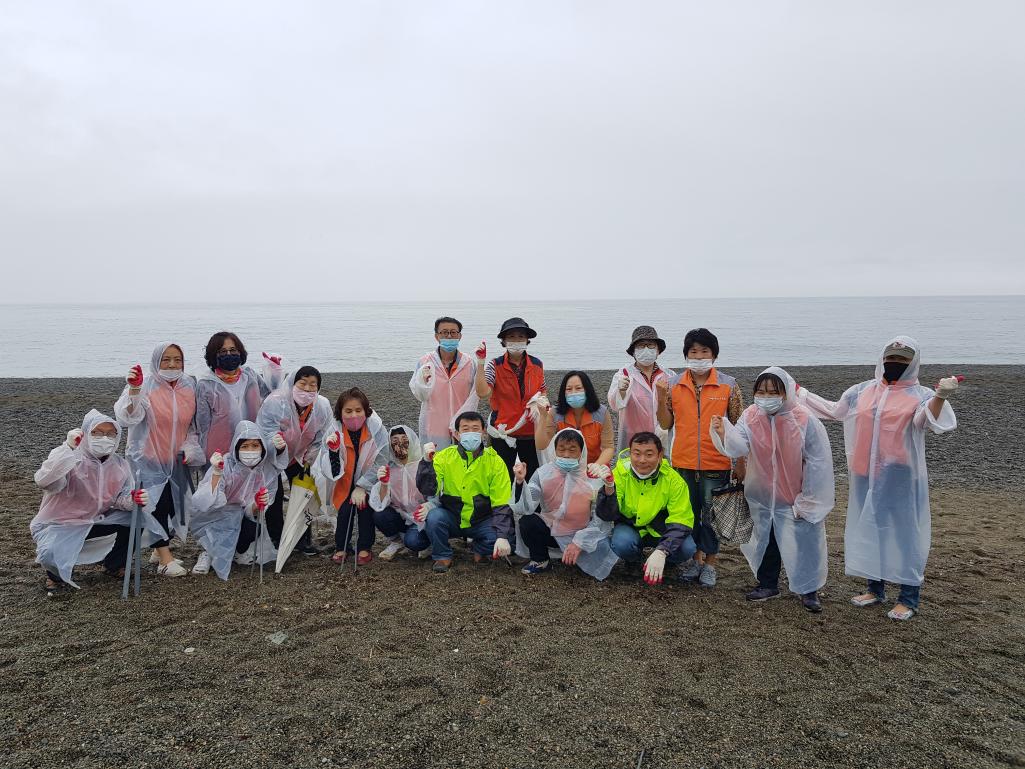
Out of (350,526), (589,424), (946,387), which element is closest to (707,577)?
(589,424)

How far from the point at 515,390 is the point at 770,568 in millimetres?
2439

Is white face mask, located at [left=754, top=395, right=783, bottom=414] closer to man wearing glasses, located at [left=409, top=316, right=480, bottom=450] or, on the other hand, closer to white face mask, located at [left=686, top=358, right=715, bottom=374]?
white face mask, located at [left=686, top=358, right=715, bottom=374]

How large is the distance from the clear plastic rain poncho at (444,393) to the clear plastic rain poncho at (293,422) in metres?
0.84

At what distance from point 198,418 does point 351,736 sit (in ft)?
10.5

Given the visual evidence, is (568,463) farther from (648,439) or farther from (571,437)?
(648,439)

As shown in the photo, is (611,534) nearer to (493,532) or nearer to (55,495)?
(493,532)

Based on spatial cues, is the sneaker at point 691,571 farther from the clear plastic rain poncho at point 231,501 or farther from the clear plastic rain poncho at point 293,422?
the clear plastic rain poncho at point 231,501

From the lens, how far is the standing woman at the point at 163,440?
5141mm

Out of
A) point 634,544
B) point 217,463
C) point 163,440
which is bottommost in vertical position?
point 634,544

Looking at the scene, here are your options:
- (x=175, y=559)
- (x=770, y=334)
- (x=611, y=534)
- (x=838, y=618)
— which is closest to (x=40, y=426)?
(x=175, y=559)

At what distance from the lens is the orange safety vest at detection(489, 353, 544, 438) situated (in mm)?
5676

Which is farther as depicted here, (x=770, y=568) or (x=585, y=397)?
(x=585, y=397)

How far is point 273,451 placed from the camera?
541cm

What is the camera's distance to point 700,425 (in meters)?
4.89
